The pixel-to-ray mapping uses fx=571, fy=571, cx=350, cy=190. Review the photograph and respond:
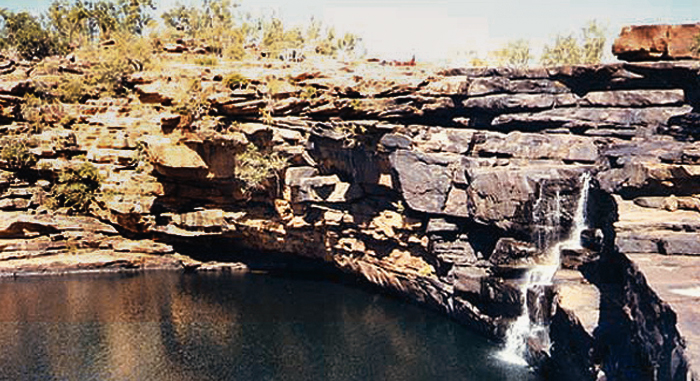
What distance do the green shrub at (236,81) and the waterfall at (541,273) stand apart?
72.4 feet

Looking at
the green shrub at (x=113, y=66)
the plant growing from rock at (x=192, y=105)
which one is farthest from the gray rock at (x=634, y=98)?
the green shrub at (x=113, y=66)

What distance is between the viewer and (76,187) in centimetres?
4734

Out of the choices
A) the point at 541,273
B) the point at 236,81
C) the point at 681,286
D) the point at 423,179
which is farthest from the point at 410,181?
the point at 681,286

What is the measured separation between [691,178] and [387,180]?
17.8m

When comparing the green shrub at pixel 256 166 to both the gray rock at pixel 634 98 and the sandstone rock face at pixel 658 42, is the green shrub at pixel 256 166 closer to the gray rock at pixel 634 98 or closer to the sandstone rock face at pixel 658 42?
the gray rock at pixel 634 98

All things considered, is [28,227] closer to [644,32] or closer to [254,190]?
[254,190]

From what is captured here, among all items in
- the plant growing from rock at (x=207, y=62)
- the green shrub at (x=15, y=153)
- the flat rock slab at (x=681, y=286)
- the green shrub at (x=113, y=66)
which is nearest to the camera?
the flat rock slab at (x=681, y=286)

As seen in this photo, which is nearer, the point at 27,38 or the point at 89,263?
the point at 89,263

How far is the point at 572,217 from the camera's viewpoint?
3316 centimetres

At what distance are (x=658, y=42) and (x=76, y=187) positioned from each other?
4496 centimetres

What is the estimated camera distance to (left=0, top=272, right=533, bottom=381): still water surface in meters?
29.7

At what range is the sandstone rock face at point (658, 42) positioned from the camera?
3688cm

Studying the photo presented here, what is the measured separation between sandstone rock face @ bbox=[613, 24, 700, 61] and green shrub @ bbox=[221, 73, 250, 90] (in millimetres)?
25791

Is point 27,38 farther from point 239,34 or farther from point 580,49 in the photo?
point 580,49
